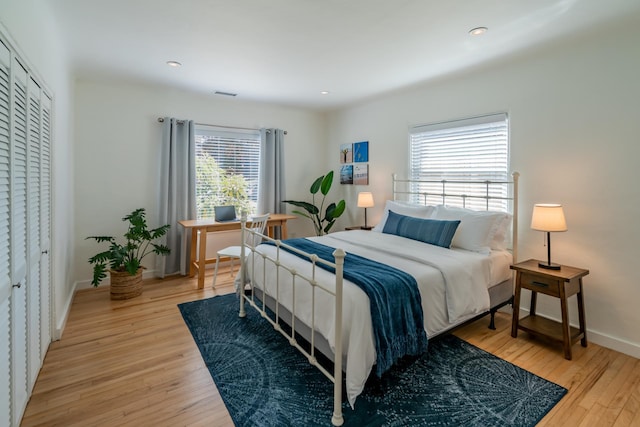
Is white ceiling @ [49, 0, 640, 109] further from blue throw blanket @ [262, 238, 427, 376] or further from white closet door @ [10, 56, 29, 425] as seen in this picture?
blue throw blanket @ [262, 238, 427, 376]

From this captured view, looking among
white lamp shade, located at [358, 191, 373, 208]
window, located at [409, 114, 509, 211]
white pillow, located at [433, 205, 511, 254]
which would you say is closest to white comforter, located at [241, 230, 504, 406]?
white pillow, located at [433, 205, 511, 254]

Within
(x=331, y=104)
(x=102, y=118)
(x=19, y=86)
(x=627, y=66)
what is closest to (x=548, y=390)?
(x=627, y=66)

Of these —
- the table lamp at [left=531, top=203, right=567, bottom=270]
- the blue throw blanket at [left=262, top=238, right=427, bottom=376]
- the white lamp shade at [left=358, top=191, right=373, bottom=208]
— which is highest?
the white lamp shade at [left=358, top=191, right=373, bottom=208]

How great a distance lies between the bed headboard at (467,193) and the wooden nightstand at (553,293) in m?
0.45

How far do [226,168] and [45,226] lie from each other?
2.66 m

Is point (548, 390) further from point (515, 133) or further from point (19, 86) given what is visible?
point (19, 86)

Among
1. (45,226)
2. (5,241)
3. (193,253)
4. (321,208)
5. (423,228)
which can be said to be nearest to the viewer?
(5,241)

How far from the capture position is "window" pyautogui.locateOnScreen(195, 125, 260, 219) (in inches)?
183

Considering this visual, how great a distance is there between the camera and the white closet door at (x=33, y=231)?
1923 millimetres

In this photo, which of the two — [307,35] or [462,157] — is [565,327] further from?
[307,35]

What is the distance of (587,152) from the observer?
2.69m

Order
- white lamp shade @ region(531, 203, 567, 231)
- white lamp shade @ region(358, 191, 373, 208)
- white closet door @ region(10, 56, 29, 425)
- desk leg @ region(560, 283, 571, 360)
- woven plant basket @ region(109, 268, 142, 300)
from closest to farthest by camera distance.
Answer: white closet door @ region(10, 56, 29, 425) → desk leg @ region(560, 283, 571, 360) → white lamp shade @ region(531, 203, 567, 231) → woven plant basket @ region(109, 268, 142, 300) → white lamp shade @ region(358, 191, 373, 208)

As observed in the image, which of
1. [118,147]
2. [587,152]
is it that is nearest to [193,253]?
[118,147]

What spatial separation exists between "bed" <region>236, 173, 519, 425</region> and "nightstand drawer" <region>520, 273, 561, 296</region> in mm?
231
